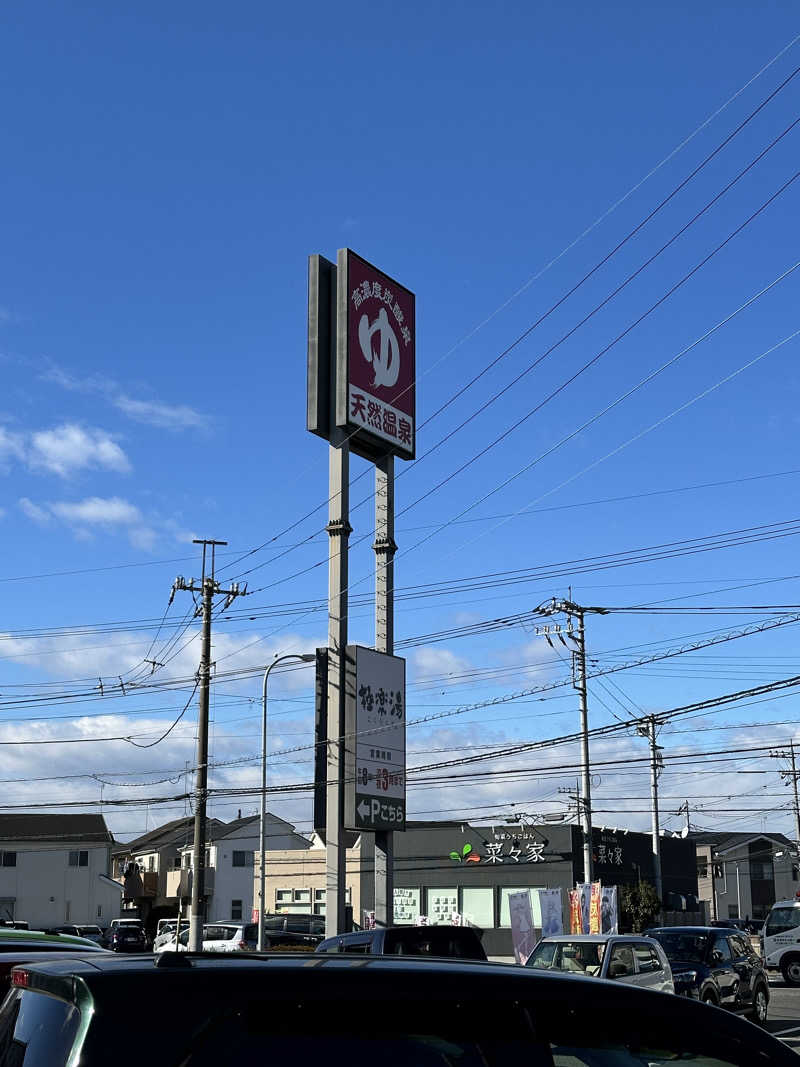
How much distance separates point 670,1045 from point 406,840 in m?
60.4

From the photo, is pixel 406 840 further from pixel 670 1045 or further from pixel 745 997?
pixel 670 1045

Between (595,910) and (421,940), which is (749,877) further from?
(421,940)

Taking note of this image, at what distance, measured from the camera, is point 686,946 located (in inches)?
901

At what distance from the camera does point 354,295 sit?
38.5 m

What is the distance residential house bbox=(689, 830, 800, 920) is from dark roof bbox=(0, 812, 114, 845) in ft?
153

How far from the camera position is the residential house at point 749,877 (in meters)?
97.5

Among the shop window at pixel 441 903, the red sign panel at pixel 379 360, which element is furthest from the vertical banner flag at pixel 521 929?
the shop window at pixel 441 903

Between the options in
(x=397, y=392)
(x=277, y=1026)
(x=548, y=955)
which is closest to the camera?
(x=277, y=1026)

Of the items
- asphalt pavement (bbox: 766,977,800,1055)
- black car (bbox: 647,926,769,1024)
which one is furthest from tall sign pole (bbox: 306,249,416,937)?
black car (bbox: 647,926,769,1024)

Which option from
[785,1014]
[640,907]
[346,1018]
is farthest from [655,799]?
[346,1018]

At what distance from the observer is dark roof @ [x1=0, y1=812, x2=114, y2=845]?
266ft

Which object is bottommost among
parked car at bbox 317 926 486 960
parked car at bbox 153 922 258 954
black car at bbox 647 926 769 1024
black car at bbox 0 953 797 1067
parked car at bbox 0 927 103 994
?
parked car at bbox 153 922 258 954

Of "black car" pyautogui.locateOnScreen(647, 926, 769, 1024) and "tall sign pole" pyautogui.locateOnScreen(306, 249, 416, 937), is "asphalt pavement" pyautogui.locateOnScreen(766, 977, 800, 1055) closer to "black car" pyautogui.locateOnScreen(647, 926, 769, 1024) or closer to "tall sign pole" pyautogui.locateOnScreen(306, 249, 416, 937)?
"black car" pyautogui.locateOnScreen(647, 926, 769, 1024)

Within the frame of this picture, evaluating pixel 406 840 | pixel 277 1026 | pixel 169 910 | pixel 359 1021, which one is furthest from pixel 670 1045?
pixel 169 910
